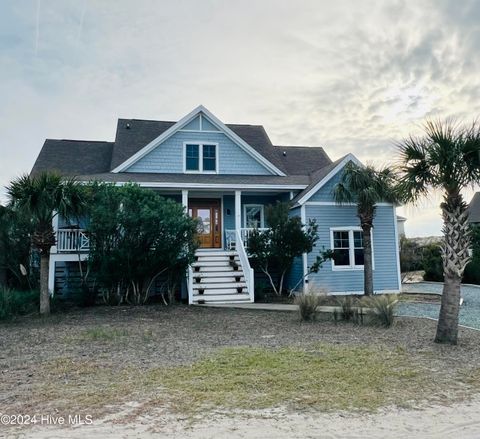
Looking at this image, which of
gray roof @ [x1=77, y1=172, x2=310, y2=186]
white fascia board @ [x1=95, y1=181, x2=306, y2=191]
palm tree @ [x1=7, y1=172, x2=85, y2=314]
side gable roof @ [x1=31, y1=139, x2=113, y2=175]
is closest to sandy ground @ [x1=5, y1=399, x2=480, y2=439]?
palm tree @ [x1=7, y1=172, x2=85, y2=314]

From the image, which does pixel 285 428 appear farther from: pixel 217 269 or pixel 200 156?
pixel 200 156

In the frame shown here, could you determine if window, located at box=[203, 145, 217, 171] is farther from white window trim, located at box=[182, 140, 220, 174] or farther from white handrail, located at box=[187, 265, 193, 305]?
white handrail, located at box=[187, 265, 193, 305]

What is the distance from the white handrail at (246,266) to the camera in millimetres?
13188

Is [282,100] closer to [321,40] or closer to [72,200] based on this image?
[321,40]

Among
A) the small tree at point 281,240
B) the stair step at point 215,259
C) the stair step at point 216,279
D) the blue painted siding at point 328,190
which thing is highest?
the blue painted siding at point 328,190

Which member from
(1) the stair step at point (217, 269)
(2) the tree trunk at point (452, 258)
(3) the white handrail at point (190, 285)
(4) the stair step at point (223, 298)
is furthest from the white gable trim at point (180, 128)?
(2) the tree trunk at point (452, 258)

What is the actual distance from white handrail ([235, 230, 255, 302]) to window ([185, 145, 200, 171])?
4.20 metres

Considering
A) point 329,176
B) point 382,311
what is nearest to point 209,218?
point 329,176

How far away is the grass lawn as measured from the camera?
4.30m

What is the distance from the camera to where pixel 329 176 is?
15.2 m

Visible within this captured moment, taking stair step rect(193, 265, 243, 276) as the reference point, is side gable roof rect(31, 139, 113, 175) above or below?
above

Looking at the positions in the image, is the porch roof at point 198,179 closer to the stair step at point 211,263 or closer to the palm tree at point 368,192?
the palm tree at point 368,192

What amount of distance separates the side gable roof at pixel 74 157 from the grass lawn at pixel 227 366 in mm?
9142

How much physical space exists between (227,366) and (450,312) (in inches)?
175
